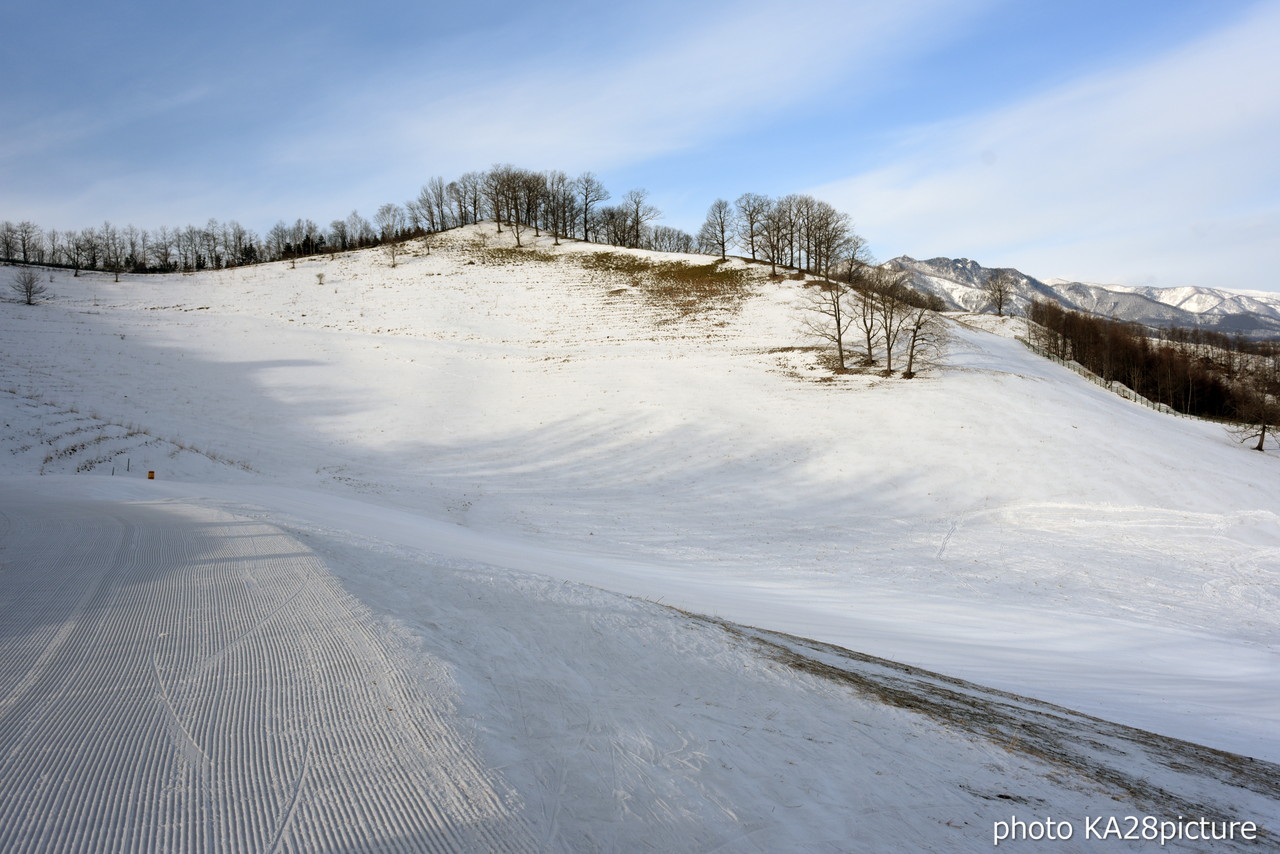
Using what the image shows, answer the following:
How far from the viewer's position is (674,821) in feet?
9.66

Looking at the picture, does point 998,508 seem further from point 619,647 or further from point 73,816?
point 73,816

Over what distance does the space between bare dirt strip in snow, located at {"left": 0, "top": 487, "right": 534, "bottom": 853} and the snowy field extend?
0.9 inches

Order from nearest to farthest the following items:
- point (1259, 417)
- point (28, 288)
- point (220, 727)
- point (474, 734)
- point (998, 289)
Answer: point (220, 727)
point (474, 734)
point (1259, 417)
point (28, 288)
point (998, 289)

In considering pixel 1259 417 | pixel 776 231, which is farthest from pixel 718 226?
pixel 1259 417

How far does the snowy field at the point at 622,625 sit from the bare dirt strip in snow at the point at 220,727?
0.9 inches

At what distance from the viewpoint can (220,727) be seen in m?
3.22

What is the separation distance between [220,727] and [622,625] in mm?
3321

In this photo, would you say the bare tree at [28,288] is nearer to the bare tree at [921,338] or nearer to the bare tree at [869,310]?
the bare tree at [869,310]

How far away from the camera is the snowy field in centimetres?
295

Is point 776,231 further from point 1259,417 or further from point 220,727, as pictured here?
point 220,727

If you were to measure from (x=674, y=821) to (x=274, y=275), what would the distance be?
3341 inches

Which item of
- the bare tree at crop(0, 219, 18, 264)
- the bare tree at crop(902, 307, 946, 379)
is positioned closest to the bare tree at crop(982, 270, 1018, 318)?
the bare tree at crop(902, 307, 946, 379)

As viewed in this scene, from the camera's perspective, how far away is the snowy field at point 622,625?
2951 millimetres

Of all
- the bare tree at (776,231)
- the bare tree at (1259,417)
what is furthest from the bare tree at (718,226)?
the bare tree at (1259,417)
